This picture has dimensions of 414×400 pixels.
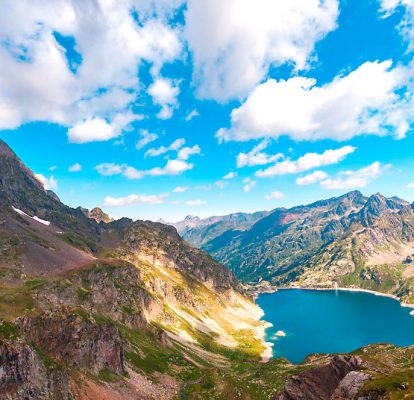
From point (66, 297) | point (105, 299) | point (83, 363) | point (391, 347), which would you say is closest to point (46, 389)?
point (83, 363)

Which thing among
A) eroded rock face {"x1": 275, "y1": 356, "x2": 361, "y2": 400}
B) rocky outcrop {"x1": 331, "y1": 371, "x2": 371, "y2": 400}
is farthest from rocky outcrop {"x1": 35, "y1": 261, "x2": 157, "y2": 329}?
rocky outcrop {"x1": 331, "y1": 371, "x2": 371, "y2": 400}

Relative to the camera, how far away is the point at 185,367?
463 feet

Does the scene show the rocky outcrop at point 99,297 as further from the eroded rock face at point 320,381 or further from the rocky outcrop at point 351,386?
the rocky outcrop at point 351,386

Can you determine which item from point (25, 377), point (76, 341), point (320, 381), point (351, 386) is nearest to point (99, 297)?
point (76, 341)

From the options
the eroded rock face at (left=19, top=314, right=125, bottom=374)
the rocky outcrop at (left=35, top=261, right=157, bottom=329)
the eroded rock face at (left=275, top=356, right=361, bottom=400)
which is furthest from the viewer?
the rocky outcrop at (left=35, top=261, right=157, bottom=329)

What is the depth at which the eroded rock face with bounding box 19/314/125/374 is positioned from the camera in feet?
310

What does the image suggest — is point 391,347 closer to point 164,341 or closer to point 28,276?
point 164,341

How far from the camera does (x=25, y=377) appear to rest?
240 feet

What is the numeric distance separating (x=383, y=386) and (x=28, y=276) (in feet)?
634

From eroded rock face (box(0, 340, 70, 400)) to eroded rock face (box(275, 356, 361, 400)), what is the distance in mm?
49653

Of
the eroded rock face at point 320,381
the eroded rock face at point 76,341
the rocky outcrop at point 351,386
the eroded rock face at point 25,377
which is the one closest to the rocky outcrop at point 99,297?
the eroded rock face at point 76,341

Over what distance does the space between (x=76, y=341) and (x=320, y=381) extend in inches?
2783

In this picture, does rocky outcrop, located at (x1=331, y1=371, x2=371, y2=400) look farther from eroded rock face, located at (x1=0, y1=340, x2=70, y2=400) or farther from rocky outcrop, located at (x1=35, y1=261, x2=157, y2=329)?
rocky outcrop, located at (x1=35, y1=261, x2=157, y2=329)

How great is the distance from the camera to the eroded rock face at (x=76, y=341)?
3718 inches
